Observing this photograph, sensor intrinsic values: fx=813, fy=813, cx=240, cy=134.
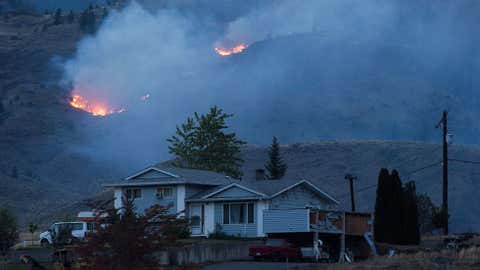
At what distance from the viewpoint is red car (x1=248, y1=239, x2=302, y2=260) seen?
131ft

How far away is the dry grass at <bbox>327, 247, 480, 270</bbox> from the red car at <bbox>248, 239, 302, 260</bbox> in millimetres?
10267

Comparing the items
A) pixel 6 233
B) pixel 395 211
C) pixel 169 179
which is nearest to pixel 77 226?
pixel 6 233

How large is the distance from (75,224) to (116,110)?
139m

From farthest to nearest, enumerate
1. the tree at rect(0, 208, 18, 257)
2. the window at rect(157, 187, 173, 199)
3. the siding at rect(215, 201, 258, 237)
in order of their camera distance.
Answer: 1. the window at rect(157, 187, 173, 199)
2. the siding at rect(215, 201, 258, 237)
3. the tree at rect(0, 208, 18, 257)

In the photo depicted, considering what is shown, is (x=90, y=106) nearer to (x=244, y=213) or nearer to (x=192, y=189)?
(x=192, y=189)

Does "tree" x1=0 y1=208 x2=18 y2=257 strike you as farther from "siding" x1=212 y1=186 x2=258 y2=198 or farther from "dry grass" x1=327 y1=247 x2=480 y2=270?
"dry grass" x1=327 y1=247 x2=480 y2=270

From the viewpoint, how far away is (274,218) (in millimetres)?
45031

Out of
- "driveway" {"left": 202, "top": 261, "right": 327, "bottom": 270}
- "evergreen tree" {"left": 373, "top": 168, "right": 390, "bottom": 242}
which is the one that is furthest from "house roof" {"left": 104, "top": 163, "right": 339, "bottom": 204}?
"driveway" {"left": 202, "top": 261, "right": 327, "bottom": 270}

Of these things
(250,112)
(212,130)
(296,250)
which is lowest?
(296,250)

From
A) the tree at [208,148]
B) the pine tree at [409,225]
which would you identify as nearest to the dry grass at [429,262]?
the pine tree at [409,225]

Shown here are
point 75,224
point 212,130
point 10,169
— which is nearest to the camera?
point 75,224

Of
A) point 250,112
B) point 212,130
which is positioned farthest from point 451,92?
point 212,130

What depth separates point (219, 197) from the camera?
51.1 meters

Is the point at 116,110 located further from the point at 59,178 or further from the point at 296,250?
the point at 296,250
